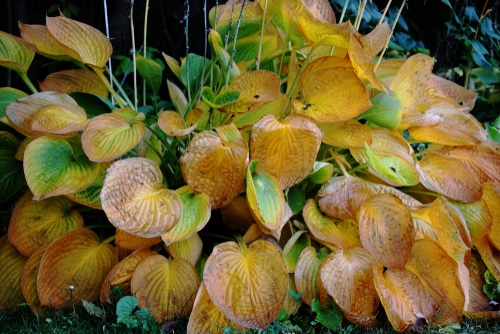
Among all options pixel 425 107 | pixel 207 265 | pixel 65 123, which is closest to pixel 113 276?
pixel 207 265

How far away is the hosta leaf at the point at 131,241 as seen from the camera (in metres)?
1.70

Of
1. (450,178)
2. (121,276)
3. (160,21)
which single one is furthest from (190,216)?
(160,21)

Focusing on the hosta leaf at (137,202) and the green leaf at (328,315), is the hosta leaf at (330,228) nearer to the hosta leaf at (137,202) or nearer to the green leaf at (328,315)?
the green leaf at (328,315)

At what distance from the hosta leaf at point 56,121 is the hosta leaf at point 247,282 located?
20.9 inches

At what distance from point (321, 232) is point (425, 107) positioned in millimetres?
743

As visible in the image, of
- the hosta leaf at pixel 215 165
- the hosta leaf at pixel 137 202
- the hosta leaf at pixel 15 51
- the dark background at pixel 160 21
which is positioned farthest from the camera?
the dark background at pixel 160 21

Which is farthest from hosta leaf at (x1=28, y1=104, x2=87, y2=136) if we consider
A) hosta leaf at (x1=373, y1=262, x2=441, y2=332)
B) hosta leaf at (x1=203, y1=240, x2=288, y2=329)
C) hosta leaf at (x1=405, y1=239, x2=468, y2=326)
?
hosta leaf at (x1=405, y1=239, x2=468, y2=326)

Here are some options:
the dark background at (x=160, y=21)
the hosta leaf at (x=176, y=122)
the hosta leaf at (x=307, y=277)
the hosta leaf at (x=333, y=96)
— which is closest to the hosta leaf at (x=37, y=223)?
the hosta leaf at (x=176, y=122)

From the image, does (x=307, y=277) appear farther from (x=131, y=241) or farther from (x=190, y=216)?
(x=131, y=241)

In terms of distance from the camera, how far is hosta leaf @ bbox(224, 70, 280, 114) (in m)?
1.79

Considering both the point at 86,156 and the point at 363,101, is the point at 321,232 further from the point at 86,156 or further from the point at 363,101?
the point at 86,156

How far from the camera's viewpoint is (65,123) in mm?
1709

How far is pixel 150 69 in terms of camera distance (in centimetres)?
199

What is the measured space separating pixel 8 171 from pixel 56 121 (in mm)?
293
